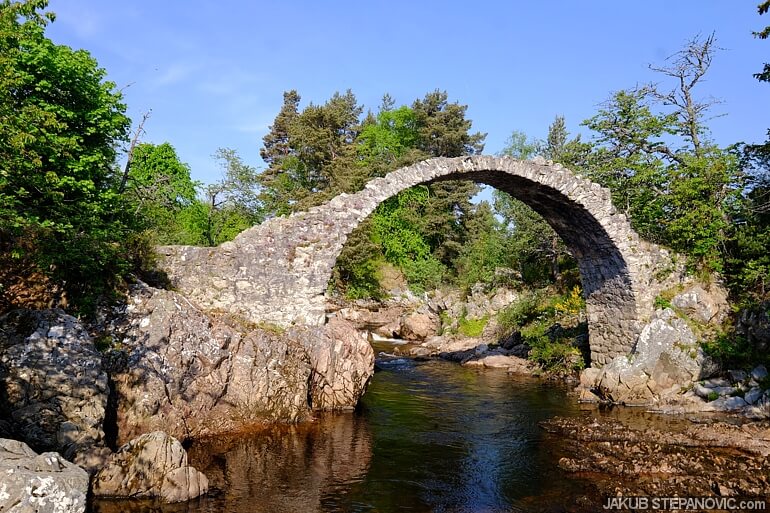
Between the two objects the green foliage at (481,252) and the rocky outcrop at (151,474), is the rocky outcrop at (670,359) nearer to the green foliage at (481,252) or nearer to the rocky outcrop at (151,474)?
the rocky outcrop at (151,474)

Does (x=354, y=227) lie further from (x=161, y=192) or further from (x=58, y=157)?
(x=161, y=192)

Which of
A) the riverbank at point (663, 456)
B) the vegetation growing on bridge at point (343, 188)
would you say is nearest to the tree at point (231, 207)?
the vegetation growing on bridge at point (343, 188)

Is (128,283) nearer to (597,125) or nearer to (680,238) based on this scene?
(680,238)

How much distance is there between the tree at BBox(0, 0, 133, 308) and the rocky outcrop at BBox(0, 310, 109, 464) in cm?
146

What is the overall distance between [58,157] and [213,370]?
17.7ft

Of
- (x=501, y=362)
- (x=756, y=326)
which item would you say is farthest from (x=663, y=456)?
(x=501, y=362)

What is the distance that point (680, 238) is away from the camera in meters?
13.7

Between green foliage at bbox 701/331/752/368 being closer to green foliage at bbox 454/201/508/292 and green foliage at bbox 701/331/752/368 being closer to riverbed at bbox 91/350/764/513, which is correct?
riverbed at bbox 91/350/764/513

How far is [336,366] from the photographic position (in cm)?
1099

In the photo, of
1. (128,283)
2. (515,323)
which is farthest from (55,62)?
(515,323)

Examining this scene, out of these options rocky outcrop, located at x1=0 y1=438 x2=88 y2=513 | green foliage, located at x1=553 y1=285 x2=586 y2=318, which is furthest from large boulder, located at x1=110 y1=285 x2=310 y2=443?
green foliage, located at x1=553 y1=285 x2=586 y2=318

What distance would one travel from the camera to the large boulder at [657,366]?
11961mm

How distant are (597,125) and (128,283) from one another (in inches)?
659

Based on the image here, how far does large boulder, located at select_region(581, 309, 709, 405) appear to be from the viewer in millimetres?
11961
